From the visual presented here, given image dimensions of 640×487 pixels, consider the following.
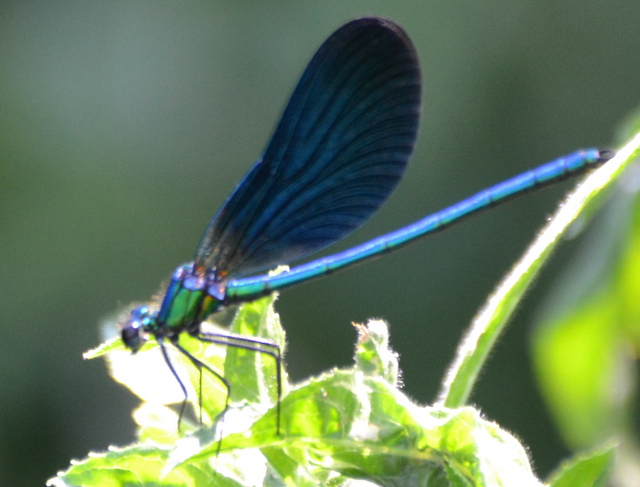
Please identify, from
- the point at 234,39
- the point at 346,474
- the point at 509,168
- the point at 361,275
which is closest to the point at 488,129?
the point at 509,168

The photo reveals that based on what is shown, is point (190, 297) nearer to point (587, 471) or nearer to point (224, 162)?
point (587, 471)

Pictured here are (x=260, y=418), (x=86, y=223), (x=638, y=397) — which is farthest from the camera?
(x=86, y=223)

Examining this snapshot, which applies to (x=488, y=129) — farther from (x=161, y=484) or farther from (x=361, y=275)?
Result: (x=161, y=484)

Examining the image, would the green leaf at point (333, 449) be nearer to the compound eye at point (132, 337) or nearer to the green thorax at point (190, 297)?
the compound eye at point (132, 337)

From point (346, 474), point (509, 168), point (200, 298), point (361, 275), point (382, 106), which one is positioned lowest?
point (346, 474)

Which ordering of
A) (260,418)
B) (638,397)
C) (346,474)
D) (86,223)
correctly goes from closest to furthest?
1. (260,418)
2. (346,474)
3. (638,397)
4. (86,223)

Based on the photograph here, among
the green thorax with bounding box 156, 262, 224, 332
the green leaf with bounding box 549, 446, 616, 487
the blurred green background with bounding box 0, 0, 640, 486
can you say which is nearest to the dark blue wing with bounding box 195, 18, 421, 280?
the green thorax with bounding box 156, 262, 224, 332

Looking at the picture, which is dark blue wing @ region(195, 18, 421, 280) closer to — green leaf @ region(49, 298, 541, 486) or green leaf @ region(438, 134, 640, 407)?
green leaf @ region(438, 134, 640, 407)
